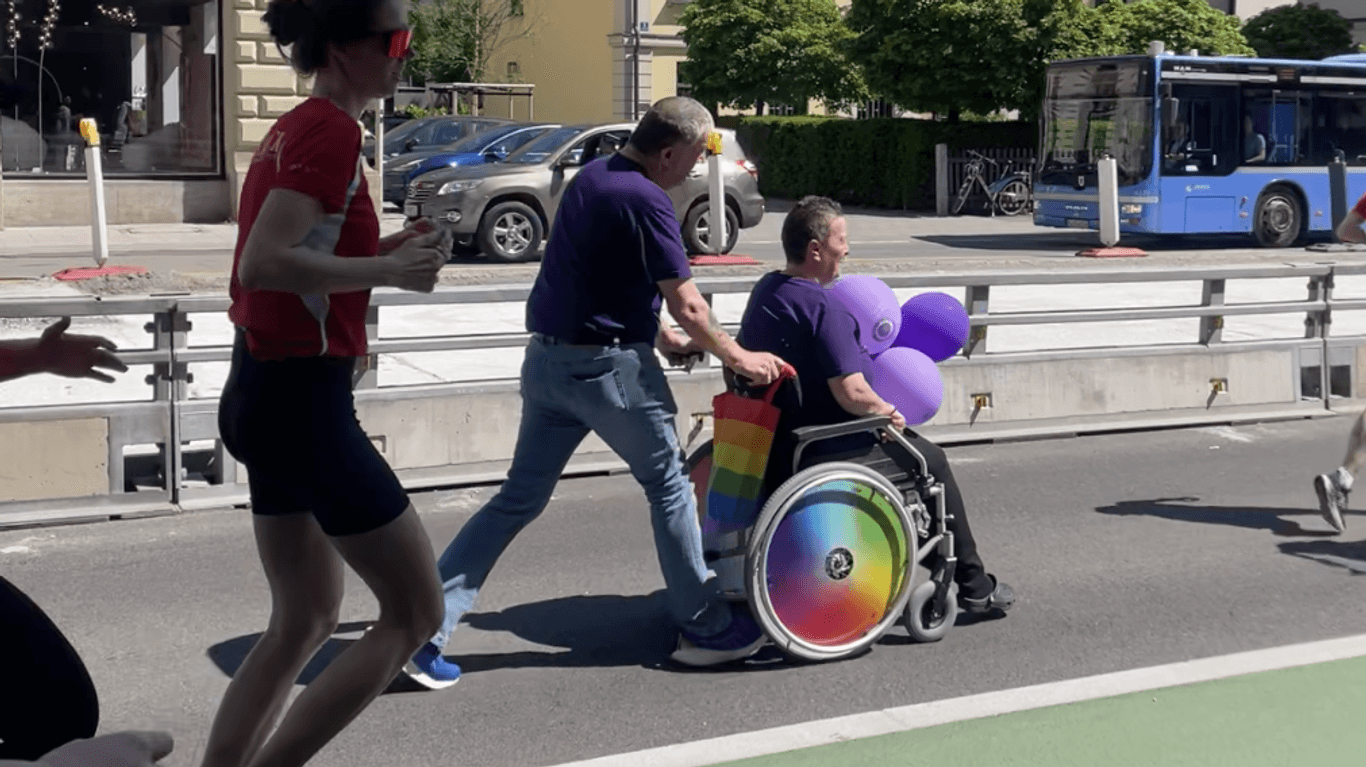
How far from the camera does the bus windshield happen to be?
26562 millimetres

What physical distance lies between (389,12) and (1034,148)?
3256 cm

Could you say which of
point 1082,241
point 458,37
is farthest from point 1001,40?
point 458,37

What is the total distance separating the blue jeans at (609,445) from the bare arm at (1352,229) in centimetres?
371

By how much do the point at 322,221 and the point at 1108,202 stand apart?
22.0m

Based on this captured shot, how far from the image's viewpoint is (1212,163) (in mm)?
26766

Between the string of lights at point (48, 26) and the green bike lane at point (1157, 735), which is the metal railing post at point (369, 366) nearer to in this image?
the green bike lane at point (1157, 735)

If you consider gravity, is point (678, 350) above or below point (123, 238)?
below

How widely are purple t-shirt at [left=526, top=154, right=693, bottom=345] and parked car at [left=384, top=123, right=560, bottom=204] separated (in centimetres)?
1779

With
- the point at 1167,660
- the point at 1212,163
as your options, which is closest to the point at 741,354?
the point at 1167,660

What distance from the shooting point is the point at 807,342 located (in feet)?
18.5

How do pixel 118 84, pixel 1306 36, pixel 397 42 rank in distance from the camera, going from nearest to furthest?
pixel 397 42 < pixel 118 84 < pixel 1306 36

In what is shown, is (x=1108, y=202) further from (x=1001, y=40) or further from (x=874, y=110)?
(x=874, y=110)

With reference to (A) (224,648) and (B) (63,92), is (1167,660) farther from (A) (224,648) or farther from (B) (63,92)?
(B) (63,92)

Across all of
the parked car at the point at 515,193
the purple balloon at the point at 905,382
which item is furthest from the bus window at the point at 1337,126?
the purple balloon at the point at 905,382
